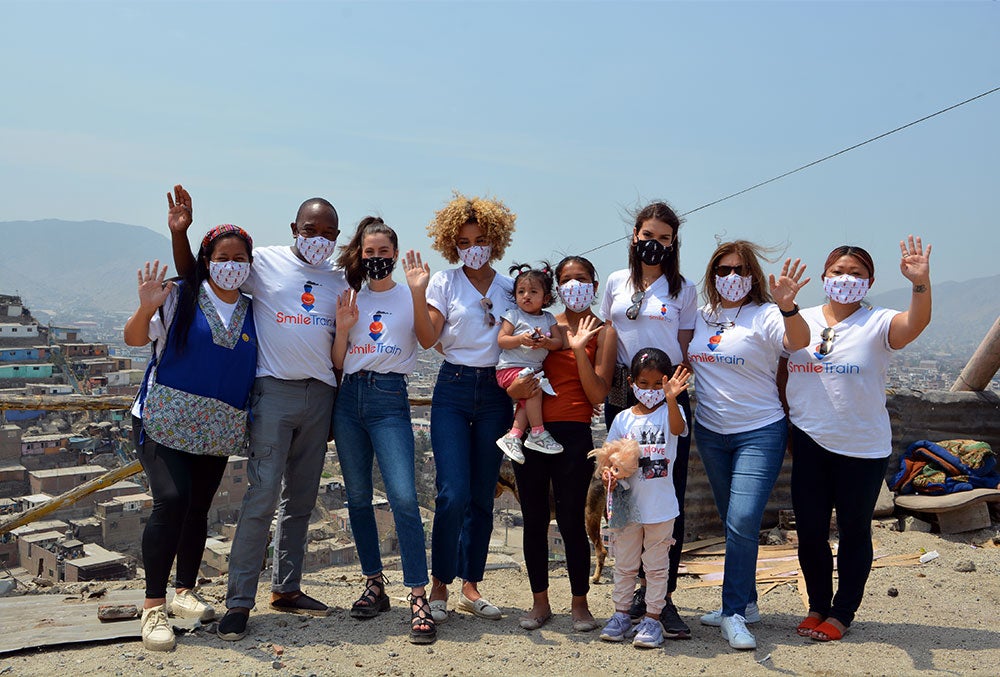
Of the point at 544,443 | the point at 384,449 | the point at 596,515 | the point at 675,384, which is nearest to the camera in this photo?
the point at 675,384

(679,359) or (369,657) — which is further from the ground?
(679,359)

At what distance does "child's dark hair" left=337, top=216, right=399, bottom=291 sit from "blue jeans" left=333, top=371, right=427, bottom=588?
23.1 inches

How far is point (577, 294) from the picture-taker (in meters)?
4.22

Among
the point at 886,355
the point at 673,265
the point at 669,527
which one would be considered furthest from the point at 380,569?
the point at 886,355

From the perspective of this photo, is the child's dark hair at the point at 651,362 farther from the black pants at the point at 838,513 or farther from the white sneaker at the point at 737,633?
the white sneaker at the point at 737,633

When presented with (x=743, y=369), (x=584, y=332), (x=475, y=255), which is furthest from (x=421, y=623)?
(x=743, y=369)

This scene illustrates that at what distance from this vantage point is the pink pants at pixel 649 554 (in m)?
4.01

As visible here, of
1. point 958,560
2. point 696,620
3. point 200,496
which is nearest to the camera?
point 200,496

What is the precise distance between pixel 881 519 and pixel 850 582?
2718 millimetres

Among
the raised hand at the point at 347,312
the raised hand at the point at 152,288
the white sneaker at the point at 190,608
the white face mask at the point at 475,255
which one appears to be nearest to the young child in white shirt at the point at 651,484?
the white face mask at the point at 475,255

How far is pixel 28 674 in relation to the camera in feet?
11.7

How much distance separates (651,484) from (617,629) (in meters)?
0.84

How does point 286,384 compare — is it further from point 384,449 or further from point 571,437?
point 571,437

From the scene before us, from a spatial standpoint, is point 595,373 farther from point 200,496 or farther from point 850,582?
point 200,496
